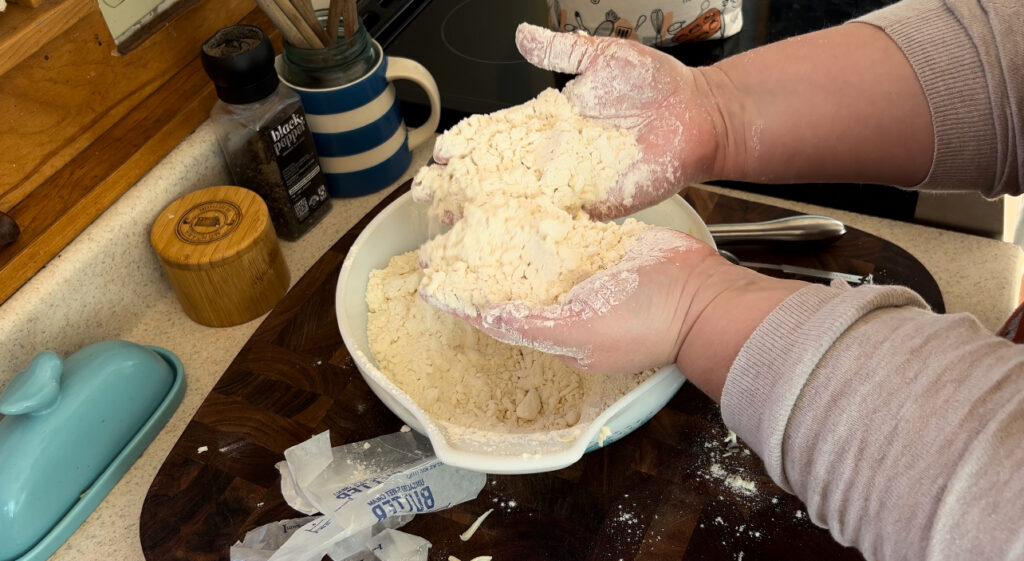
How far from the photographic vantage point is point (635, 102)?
709mm

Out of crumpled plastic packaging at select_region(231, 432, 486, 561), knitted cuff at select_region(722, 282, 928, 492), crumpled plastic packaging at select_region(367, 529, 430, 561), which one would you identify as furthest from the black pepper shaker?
knitted cuff at select_region(722, 282, 928, 492)

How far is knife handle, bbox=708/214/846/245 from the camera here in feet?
2.80

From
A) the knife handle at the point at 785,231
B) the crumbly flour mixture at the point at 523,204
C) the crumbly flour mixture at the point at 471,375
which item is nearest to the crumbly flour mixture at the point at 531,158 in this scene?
the crumbly flour mixture at the point at 523,204

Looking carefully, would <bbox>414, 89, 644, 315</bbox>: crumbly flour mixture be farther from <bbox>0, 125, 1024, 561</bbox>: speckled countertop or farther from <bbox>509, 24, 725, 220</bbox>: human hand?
<bbox>0, 125, 1024, 561</bbox>: speckled countertop

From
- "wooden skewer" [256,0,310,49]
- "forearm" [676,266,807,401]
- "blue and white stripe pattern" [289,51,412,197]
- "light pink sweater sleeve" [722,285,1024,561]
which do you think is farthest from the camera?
"blue and white stripe pattern" [289,51,412,197]

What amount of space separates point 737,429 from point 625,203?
0.22 meters

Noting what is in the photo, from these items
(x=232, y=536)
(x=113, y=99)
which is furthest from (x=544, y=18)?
(x=232, y=536)

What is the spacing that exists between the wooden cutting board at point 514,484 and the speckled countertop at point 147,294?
55 millimetres

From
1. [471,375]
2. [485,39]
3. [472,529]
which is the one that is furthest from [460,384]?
[485,39]

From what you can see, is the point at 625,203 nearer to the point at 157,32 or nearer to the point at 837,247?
the point at 837,247

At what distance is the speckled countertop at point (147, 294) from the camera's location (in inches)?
30.3

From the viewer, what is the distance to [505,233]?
24.9 inches

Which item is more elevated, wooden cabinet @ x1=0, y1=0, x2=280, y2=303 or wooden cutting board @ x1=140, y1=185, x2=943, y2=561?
wooden cabinet @ x1=0, y1=0, x2=280, y2=303

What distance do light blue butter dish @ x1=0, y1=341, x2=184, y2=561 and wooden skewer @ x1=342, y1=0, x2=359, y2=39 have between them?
409mm
